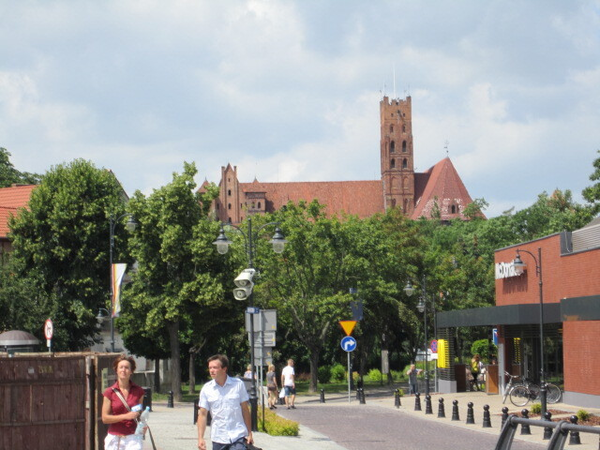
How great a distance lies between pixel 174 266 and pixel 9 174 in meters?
31.6

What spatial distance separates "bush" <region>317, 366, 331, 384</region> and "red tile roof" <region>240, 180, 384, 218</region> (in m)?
85.9

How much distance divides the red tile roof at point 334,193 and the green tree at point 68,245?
10551 cm

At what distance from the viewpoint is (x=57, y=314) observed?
4528 centimetres

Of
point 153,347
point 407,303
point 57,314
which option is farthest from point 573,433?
point 407,303

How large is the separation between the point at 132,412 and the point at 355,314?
3135cm

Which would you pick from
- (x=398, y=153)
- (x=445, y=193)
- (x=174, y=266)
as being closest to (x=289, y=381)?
(x=174, y=266)

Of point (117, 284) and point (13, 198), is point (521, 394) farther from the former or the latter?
point (13, 198)

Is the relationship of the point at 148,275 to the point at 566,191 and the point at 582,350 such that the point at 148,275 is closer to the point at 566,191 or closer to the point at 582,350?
the point at 582,350

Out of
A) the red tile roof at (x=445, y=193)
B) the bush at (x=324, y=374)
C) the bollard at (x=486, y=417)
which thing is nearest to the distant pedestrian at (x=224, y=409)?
the bollard at (x=486, y=417)

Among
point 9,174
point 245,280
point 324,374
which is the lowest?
point 324,374

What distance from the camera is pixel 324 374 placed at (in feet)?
220

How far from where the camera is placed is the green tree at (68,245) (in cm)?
4528

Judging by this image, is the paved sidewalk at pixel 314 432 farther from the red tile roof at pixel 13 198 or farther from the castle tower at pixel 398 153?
the castle tower at pixel 398 153

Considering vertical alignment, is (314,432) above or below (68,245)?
below
